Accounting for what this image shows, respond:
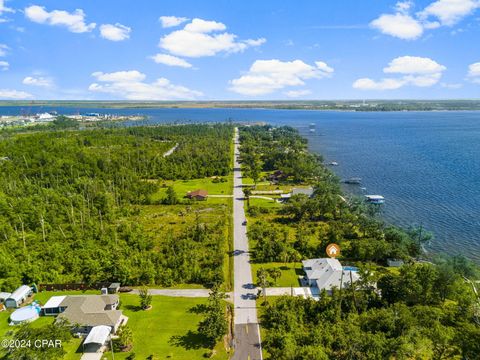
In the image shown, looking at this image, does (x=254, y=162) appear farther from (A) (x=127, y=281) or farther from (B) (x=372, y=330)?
(B) (x=372, y=330)

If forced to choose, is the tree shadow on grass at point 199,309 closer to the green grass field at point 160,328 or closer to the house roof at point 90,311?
the green grass field at point 160,328

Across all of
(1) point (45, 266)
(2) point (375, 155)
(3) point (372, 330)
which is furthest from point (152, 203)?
(2) point (375, 155)

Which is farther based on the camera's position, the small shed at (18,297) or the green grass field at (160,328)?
the small shed at (18,297)

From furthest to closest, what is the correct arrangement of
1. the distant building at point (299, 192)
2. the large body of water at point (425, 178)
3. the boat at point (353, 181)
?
the boat at point (353, 181), the distant building at point (299, 192), the large body of water at point (425, 178)

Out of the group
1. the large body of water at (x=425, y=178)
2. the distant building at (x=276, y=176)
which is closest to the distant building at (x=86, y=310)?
the large body of water at (x=425, y=178)

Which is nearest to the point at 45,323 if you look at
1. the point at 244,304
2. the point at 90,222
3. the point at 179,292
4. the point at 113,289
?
the point at 113,289
